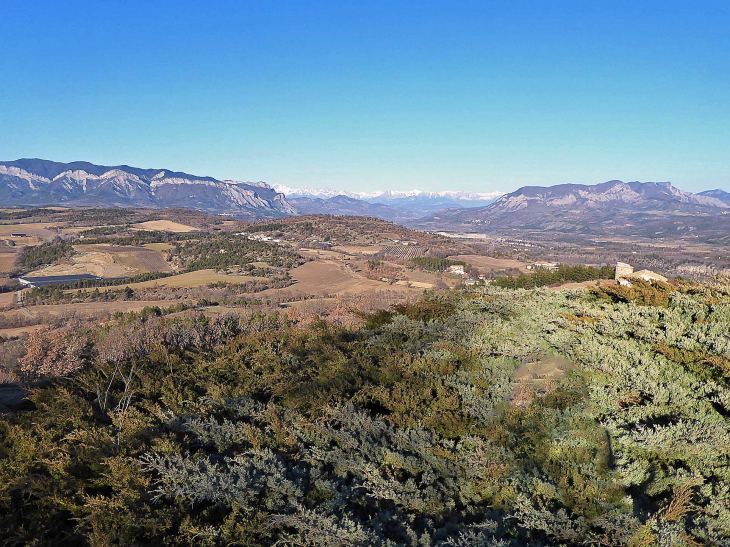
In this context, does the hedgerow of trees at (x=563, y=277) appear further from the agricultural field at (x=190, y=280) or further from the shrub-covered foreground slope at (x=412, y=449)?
the agricultural field at (x=190, y=280)

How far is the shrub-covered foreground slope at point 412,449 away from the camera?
17.6ft

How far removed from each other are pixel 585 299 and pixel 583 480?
8443 mm

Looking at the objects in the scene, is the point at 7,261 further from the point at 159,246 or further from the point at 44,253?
the point at 159,246

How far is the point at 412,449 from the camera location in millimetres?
7270

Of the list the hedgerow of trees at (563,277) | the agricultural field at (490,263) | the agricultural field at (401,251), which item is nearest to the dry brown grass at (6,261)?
the agricultural field at (401,251)

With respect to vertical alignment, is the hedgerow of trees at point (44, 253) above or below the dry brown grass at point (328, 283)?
above

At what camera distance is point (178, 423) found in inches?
303

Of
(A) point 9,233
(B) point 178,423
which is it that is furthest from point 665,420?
(A) point 9,233

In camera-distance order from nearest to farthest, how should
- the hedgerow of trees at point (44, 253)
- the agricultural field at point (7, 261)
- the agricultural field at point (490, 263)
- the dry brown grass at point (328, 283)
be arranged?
the dry brown grass at point (328, 283) < the agricultural field at point (7, 261) < the hedgerow of trees at point (44, 253) < the agricultural field at point (490, 263)

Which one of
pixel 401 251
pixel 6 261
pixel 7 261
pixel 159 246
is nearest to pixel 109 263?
pixel 7 261

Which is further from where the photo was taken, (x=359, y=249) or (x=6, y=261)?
(x=359, y=249)

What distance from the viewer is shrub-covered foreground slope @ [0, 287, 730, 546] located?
17.6 ft

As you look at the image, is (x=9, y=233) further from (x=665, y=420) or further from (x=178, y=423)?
(x=665, y=420)

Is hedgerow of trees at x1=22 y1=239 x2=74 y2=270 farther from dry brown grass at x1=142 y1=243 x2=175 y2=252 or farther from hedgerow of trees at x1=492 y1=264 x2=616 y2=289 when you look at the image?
hedgerow of trees at x1=492 y1=264 x2=616 y2=289
